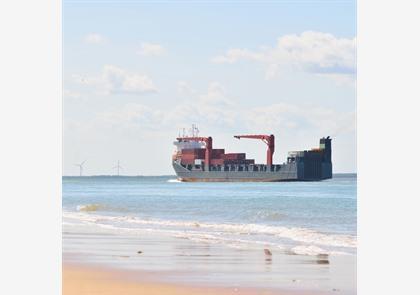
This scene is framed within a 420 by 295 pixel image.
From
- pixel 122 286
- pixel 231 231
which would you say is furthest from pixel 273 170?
pixel 122 286

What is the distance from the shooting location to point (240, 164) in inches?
982

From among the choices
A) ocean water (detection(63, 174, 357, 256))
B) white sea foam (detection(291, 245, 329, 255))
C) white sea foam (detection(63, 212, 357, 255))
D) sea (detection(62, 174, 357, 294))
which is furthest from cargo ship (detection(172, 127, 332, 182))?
white sea foam (detection(291, 245, 329, 255))

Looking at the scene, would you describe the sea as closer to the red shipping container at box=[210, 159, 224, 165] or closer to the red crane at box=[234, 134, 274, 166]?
the red crane at box=[234, 134, 274, 166]

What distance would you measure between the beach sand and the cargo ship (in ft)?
61.2

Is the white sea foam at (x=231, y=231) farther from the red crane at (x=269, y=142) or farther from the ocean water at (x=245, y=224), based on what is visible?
the red crane at (x=269, y=142)

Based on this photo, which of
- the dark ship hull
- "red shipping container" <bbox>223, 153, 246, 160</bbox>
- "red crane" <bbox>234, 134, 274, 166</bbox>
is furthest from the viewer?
"red shipping container" <bbox>223, 153, 246, 160</bbox>

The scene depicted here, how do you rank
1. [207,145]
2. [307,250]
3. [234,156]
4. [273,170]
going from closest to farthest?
[307,250] < [273,170] < [207,145] < [234,156]

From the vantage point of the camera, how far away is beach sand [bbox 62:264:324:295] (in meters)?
4.04

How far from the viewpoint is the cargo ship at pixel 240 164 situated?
2358cm

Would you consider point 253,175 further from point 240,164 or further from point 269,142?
point 269,142

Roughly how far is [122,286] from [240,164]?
2072 centimetres

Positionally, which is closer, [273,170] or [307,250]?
[307,250]
